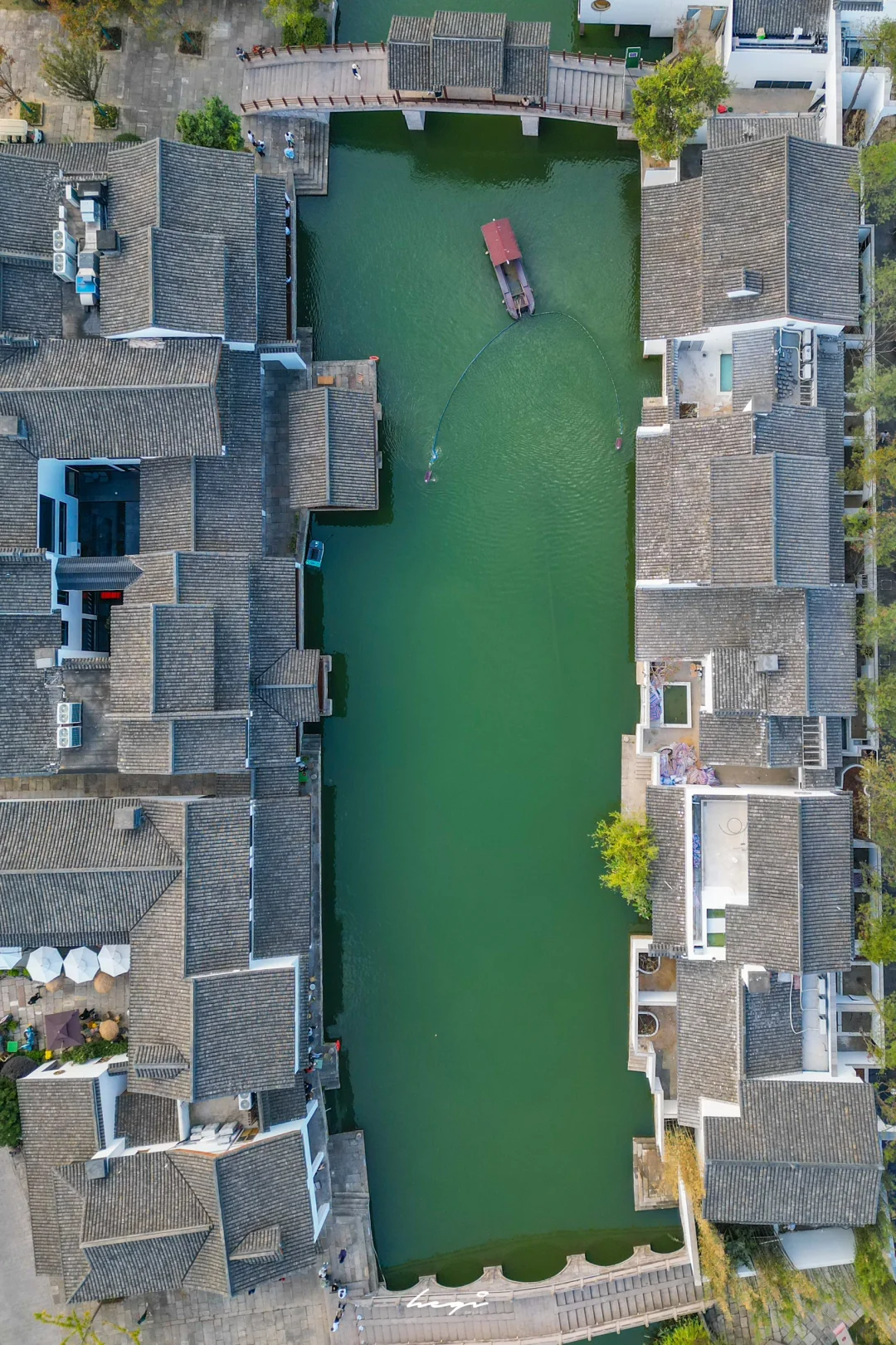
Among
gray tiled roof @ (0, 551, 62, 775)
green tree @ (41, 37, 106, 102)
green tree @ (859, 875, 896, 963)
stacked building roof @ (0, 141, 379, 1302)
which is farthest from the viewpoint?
green tree @ (41, 37, 106, 102)

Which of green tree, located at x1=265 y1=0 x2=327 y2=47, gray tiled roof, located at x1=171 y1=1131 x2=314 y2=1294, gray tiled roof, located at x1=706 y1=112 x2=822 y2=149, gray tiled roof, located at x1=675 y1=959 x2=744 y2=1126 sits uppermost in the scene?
green tree, located at x1=265 y1=0 x2=327 y2=47

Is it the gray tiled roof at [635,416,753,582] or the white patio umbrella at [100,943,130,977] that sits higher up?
the gray tiled roof at [635,416,753,582]

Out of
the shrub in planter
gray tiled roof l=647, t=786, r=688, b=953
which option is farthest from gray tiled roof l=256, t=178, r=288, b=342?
gray tiled roof l=647, t=786, r=688, b=953

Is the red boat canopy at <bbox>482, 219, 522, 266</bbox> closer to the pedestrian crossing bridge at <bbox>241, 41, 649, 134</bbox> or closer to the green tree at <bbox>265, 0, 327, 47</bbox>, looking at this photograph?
the pedestrian crossing bridge at <bbox>241, 41, 649, 134</bbox>

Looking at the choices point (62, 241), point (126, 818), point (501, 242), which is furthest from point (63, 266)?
point (126, 818)

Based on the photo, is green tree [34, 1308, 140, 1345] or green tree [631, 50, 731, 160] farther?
green tree [34, 1308, 140, 1345]

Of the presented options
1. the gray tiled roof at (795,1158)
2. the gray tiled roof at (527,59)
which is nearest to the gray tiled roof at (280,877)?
the gray tiled roof at (795,1158)

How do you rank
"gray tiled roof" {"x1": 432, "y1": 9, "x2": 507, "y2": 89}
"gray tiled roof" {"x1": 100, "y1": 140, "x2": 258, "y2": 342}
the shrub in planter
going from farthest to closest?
the shrub in planter, "gray tiled roof" {"x1": 432, "y1": 9, "x2": 507, "y2": 89}, "gray tiled roof" {"x1": 100, "y1": 140, "x2": 258, "y2": 342}
